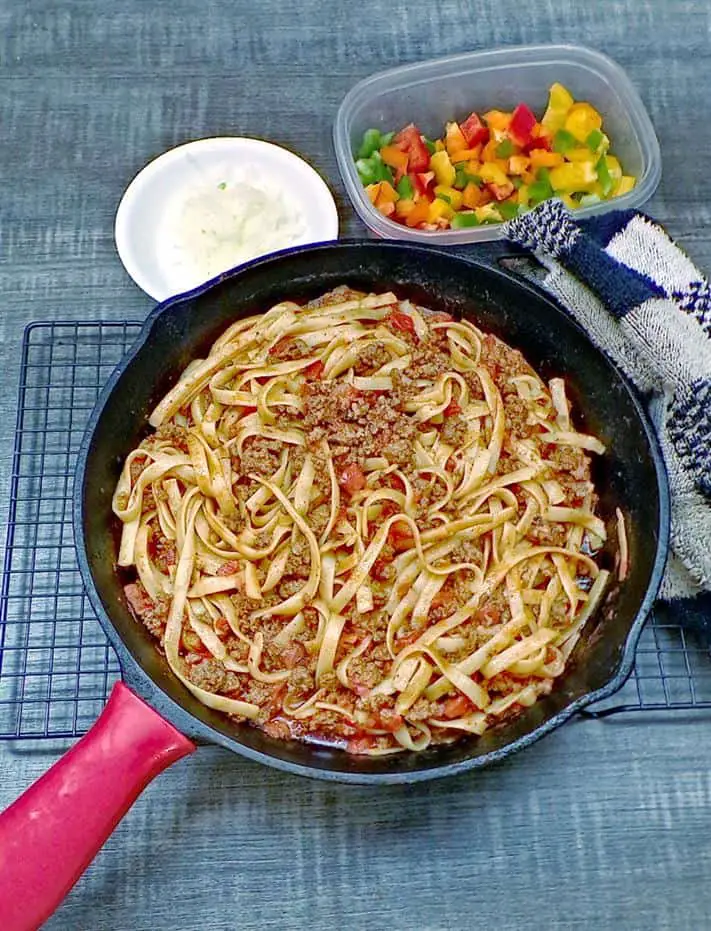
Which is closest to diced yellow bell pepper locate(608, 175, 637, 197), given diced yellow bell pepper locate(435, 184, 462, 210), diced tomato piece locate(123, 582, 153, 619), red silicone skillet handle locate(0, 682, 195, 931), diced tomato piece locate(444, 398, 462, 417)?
diced yellow bell pepper locate(435, 184, 462, 210)

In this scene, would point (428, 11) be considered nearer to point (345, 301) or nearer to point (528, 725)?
point (345, 301)

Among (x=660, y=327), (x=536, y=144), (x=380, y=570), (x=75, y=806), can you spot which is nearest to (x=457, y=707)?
(x=380, y=570)

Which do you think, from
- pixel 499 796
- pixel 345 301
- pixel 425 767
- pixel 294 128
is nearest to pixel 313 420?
pixel 345 301

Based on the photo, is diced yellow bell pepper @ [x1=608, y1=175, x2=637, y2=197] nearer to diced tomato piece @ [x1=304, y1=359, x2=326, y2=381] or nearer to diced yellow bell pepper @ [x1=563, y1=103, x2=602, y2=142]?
diced yellow bell pepper @ [x1=563, y1=103, x2=602, y2=142]

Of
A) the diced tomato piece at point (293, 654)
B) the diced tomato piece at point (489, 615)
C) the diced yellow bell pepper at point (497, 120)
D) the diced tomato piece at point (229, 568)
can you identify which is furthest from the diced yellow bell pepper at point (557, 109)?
the diced tomato piece at point (293, 654)

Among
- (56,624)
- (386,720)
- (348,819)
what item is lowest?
(348,819)

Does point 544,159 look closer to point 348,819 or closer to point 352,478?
point 352,478

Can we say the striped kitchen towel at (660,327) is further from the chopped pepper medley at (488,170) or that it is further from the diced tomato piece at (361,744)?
the diced tomato piece at (361,744)
